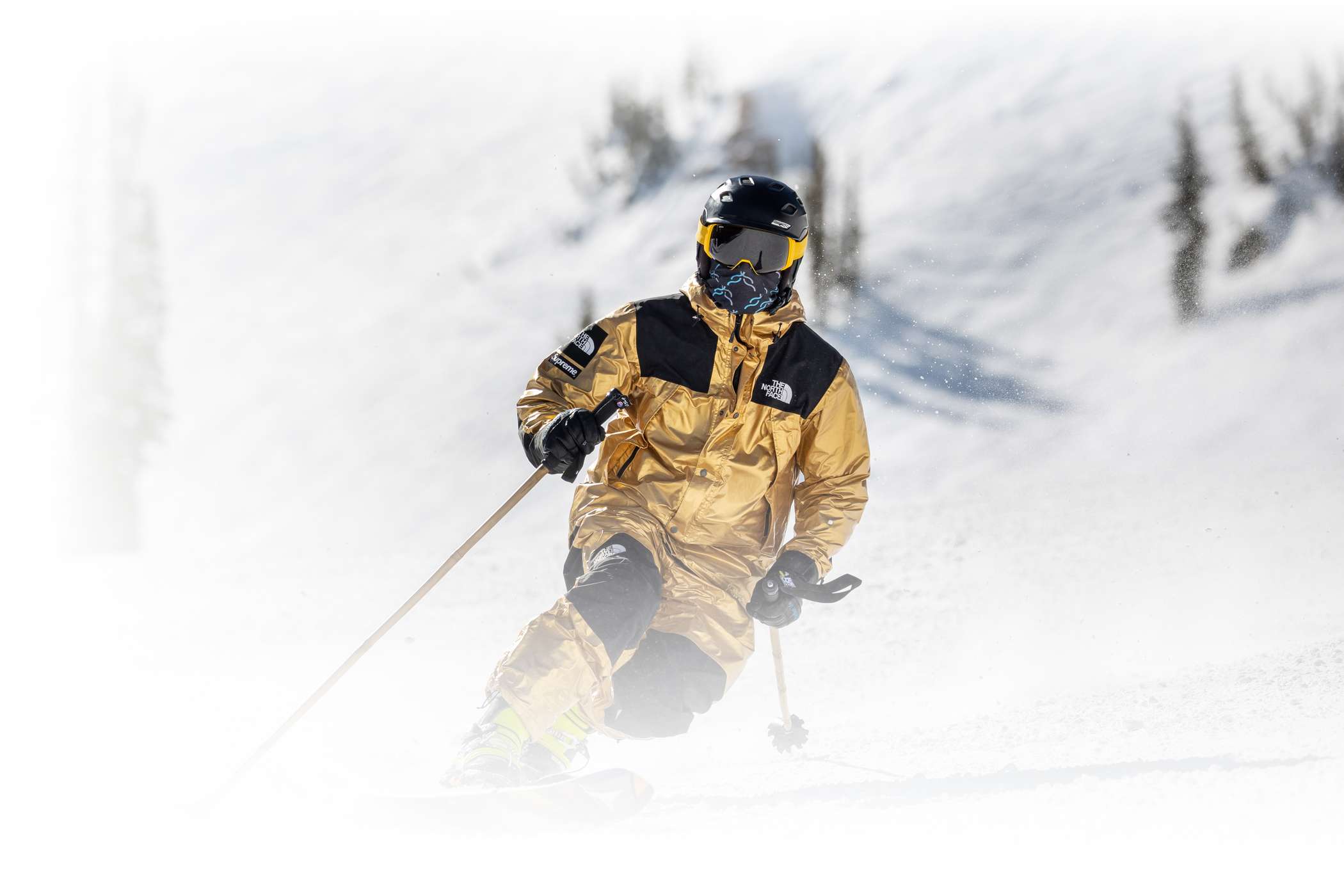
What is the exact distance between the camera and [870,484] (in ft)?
49.4

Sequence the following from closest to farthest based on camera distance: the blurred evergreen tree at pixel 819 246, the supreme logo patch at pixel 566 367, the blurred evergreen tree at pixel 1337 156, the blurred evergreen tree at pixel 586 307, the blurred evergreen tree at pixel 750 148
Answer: the supreme logo patch at pixel 566 367, the blurred evergreen tree at pixel 1337 156, the blurred evergreen tree at pixel 819 246, the blurred evergreen tree at pixel 586 307, the blurred evergreen tree at pixel 750 148

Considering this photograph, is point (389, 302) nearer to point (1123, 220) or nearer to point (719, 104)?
point (719, 104)

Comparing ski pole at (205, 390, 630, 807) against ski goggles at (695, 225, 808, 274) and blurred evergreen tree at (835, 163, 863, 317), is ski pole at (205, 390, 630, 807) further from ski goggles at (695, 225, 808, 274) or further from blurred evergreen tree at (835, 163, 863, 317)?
blurred evergreen tree at (835, 163, 863, 317)

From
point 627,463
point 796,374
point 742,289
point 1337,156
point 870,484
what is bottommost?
point 627,463

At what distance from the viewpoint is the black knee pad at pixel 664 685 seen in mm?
3648

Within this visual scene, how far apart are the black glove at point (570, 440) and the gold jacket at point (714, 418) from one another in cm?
23

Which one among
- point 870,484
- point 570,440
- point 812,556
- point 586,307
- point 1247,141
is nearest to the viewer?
→ point 570,440

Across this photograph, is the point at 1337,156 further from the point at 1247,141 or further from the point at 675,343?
the point at 675,343

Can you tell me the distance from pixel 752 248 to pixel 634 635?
133cm

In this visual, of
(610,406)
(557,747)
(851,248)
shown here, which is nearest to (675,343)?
(610,406)

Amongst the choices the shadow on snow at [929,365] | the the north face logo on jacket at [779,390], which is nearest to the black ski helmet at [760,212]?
the the north face logo on jacket at [779,390]

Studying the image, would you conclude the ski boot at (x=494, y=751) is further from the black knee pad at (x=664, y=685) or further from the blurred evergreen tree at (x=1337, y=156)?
the blurred evergreen tree at (x=1337, y=156)

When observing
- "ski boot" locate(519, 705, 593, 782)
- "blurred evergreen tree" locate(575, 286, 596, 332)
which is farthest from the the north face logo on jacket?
"blurred evergreen tree" locate(575, 286, 596, 332)

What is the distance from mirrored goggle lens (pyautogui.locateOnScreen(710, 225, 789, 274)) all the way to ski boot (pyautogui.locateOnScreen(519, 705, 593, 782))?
1600 millimetres
